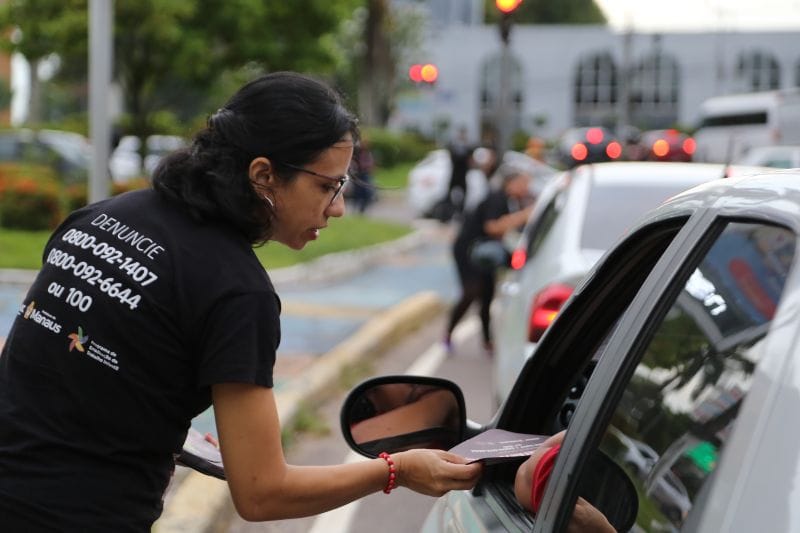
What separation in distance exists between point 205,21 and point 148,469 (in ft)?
67.7

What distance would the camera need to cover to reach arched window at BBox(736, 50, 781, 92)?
79.8 meters

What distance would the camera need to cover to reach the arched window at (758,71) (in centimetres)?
7975

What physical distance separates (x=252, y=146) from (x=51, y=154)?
1939cm

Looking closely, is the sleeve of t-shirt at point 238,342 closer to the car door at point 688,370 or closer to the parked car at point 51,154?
the car door at point 688,370

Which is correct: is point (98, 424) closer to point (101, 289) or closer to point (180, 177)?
point (101, 289)

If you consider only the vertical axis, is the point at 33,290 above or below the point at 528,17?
above

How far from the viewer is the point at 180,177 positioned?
265 centimetres

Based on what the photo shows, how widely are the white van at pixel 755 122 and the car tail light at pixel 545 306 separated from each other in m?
33.0

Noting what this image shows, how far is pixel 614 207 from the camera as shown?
6.91 m

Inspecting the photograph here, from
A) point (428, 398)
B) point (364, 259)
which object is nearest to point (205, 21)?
point (364, 259)

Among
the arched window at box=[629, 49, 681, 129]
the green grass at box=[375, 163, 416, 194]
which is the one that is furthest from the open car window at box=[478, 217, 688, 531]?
the arched window at box=[629, 49, 681, 129]

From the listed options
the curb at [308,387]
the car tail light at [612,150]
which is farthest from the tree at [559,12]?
the curb at [308,387]

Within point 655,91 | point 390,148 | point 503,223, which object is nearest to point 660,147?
point 503,223

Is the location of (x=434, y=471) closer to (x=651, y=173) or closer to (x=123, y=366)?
(x=123, y=366)
